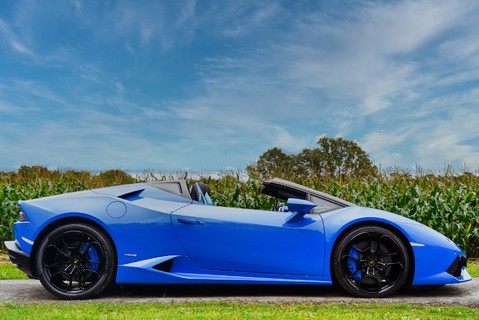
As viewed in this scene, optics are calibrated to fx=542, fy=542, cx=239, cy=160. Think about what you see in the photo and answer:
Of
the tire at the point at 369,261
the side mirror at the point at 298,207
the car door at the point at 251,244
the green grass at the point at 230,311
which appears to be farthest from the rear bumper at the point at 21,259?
the tire at the point at 369,261

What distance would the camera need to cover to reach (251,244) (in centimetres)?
596

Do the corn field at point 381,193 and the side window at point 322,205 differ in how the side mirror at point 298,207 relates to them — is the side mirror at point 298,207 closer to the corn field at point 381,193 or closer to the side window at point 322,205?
the side window at point 322,205

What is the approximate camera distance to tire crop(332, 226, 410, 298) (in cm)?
605

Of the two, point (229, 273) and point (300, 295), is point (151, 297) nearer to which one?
point (229, 273)

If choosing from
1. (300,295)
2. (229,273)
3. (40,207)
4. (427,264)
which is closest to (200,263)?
(229,273)

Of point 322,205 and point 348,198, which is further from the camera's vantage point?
point 348,198

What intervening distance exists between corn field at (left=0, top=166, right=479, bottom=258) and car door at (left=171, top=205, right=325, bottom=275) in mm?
6077

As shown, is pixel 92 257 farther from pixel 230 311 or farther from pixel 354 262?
pixel 354 262

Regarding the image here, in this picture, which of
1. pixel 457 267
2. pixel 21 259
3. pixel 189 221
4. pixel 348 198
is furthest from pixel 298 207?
pixel 348 198

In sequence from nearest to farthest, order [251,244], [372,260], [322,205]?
[251,244] < [372,260] < [322,205]

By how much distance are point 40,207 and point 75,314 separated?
1563 millimetres

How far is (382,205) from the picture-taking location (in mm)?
12078

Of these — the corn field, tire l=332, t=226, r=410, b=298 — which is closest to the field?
the corn field

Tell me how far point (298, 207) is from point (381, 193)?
7180mm
